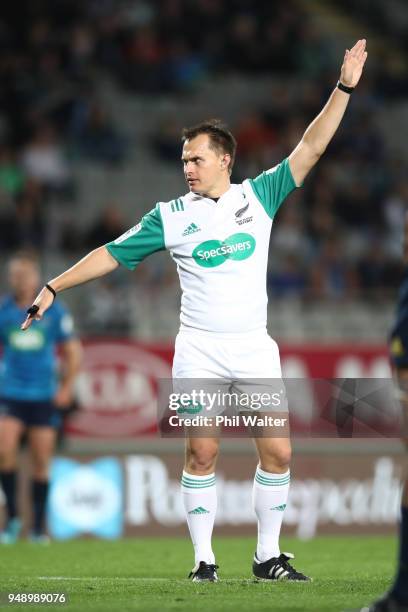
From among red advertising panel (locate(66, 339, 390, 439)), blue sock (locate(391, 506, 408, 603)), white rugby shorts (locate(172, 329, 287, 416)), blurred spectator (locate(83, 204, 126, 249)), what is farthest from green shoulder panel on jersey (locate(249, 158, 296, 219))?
blurred spectator (locate(83, 204, 126, 249))

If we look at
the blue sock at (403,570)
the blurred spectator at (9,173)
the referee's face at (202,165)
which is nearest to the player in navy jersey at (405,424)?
the blue sock at (403,570)

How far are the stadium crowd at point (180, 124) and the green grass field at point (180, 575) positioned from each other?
5.08m

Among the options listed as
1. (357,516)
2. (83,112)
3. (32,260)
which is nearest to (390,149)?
(83,112)

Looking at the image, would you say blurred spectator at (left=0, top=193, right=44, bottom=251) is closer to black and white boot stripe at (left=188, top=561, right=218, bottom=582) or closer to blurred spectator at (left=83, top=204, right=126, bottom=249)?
blurred spectator at (left=83, top=204, right=126, bottom=249)

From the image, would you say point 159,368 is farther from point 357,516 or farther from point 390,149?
point 390,149

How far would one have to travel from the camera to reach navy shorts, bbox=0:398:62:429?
37.8ft

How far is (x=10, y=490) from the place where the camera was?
11.9 meters

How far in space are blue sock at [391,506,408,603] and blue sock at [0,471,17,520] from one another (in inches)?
287

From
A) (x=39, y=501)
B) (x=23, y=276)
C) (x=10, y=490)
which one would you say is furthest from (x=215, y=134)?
(x=10, y=490)

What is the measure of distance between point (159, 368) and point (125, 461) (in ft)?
4.44

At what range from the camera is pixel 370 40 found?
2286 centimetres

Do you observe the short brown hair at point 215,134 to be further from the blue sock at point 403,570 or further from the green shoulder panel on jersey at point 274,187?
the blue sock at point 403,570

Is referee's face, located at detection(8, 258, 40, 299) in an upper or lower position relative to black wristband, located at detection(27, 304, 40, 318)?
upper

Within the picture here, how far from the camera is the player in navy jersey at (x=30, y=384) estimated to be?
11.5 metres
